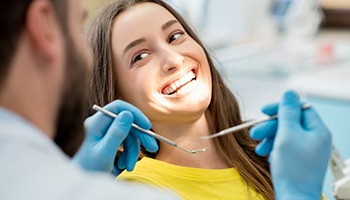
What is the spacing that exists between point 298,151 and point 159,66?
458mm

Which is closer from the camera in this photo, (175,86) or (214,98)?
(175,86)

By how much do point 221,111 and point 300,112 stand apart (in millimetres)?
438

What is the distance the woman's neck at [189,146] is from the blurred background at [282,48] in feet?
4.05

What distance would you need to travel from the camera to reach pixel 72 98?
949mm

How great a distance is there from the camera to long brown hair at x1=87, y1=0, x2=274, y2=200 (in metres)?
1.58

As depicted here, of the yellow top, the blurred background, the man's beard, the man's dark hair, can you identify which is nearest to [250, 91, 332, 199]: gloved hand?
the yellow top

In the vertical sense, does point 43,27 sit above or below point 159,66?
above

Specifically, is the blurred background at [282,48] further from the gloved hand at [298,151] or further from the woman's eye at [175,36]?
the gloved hand at [298,151]

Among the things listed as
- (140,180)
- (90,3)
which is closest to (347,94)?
(90,3)

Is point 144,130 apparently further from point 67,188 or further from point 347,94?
point 347,94

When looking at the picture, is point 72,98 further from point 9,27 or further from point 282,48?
point 282,48

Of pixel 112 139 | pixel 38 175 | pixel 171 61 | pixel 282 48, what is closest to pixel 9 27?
pixel 38 175

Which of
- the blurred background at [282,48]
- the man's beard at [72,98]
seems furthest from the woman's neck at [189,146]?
the blurred background at [282,48]

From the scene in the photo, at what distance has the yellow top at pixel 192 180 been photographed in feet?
4.88
